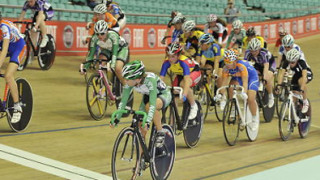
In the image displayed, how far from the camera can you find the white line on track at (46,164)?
7.26m

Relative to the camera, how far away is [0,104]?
28.2 feet

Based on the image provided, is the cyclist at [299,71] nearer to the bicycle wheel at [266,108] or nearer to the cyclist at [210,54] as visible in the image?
the bicycle wheel at [266,108]

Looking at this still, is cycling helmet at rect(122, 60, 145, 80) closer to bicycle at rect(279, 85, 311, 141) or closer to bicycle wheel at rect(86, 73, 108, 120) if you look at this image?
bicycle wheel at rect(86, 73, 108, 120)

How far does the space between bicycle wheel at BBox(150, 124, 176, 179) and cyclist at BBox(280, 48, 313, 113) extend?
3.85 metres

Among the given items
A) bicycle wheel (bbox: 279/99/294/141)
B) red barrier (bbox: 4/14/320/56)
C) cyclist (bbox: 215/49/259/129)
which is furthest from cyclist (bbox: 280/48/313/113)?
red barrier (bbox: 4/14/320/56)

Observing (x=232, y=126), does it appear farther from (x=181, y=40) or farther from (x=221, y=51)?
(x=181, y=40)

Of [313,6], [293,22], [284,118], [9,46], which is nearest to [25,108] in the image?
[9,46]

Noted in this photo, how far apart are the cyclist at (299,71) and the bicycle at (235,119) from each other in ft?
3.64

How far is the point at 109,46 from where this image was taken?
10.7 metres

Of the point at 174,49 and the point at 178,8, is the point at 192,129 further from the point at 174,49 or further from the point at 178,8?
the point at 178,8

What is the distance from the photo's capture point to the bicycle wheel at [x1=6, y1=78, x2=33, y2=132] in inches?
347

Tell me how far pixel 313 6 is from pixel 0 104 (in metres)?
24.7

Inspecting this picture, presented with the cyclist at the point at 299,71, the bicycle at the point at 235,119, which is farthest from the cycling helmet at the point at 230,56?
the cyclist at the point at 299,71

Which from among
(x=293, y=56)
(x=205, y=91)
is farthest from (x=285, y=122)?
(x=205, y=91)
